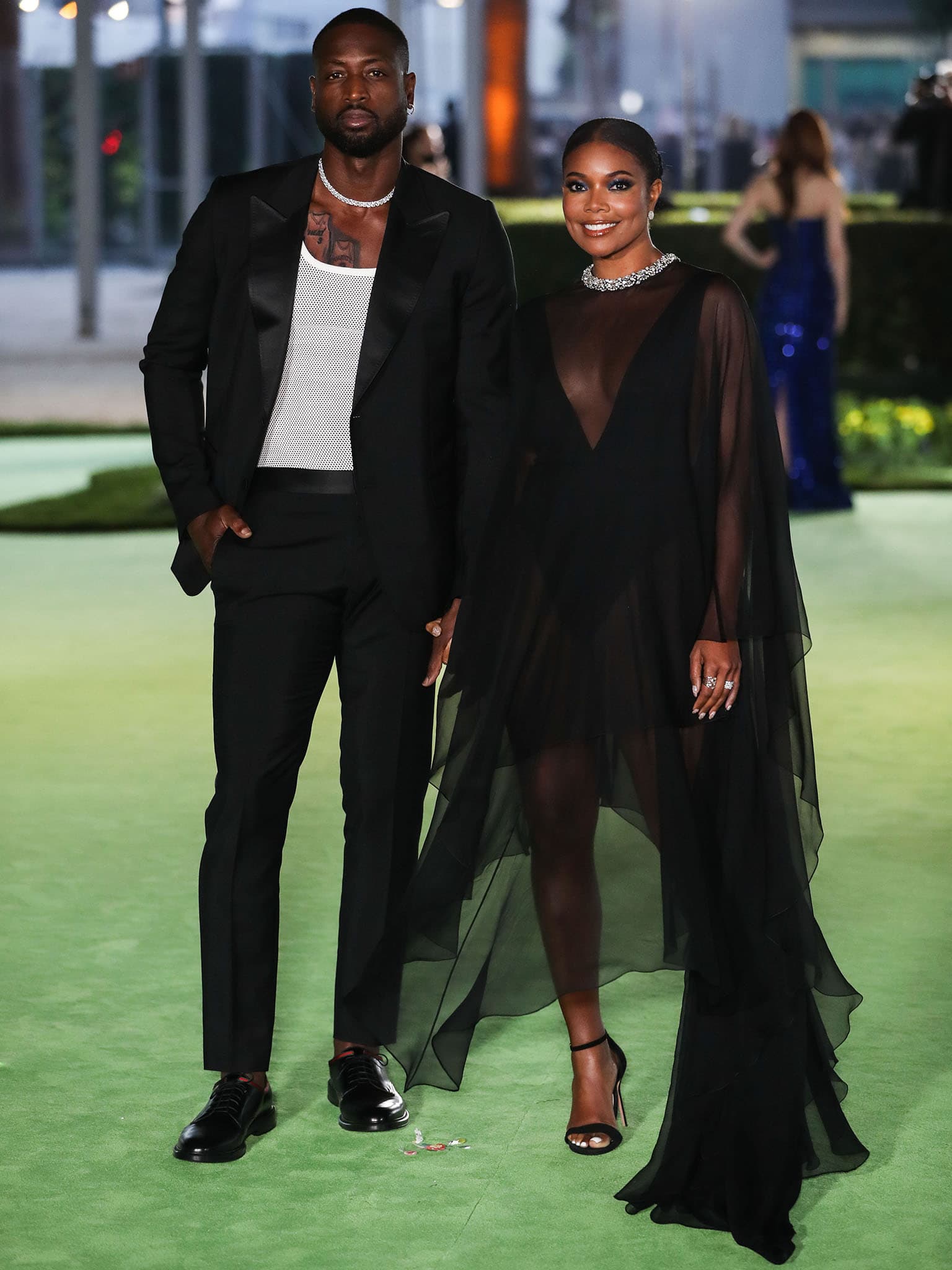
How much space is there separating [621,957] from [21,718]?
391 centimetres

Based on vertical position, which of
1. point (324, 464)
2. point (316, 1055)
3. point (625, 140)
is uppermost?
point (625, 140)

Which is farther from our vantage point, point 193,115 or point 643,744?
point 193,115

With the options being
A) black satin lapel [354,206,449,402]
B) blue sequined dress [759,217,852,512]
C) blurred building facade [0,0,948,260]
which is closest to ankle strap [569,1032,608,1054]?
black satin lapel [354,206,449,402]

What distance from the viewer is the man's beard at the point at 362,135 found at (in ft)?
11.7

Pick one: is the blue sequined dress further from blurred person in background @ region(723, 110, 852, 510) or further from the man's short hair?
the man's short hair

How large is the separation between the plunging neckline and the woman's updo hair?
21 cm

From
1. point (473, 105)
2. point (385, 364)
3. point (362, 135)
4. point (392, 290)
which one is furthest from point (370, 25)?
point (473, 105)

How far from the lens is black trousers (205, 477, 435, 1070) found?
12.0 feet

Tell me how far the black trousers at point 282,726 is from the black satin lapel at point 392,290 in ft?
0.78

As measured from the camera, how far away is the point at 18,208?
20781mm

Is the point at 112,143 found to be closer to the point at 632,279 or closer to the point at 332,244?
the point at 332,244

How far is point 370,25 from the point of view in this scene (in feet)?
11.7

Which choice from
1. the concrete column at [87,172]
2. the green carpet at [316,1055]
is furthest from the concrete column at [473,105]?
the green carpet at [316,1055]

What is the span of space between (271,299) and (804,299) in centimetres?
852
